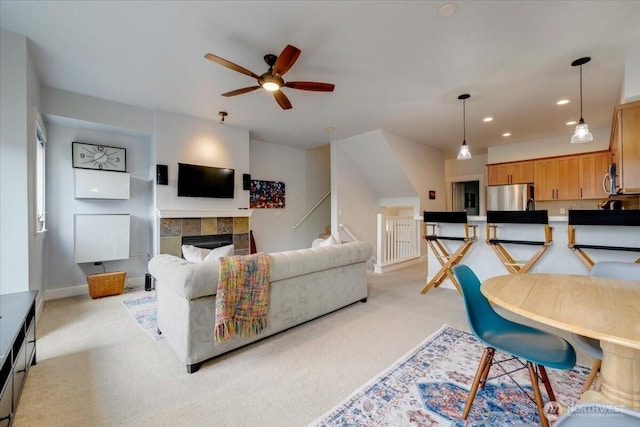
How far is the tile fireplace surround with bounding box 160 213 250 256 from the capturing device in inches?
169

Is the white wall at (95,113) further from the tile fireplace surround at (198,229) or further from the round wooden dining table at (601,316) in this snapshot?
the round wooden dining table at (601,316)

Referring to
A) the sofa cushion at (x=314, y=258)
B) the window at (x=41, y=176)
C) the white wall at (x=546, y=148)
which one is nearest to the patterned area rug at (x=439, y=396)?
the sofa cushion at (x=314, y=258)

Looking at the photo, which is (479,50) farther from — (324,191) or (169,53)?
(324,191)

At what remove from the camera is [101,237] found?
407cm

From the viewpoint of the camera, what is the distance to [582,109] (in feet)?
13.6

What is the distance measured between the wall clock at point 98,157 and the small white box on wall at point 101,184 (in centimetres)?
12

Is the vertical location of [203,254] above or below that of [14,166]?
below

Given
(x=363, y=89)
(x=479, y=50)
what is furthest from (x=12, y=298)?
(x=479, y=50)

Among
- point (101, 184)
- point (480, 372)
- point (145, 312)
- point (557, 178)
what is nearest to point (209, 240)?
point (145, 312)

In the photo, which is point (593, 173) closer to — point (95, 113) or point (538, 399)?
point (538, 399)

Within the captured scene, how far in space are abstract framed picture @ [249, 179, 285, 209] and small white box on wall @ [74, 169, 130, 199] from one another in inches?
85.8

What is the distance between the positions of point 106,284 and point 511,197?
7.48 metres

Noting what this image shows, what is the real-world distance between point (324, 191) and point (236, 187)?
2695mm

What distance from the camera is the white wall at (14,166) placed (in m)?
2.50
